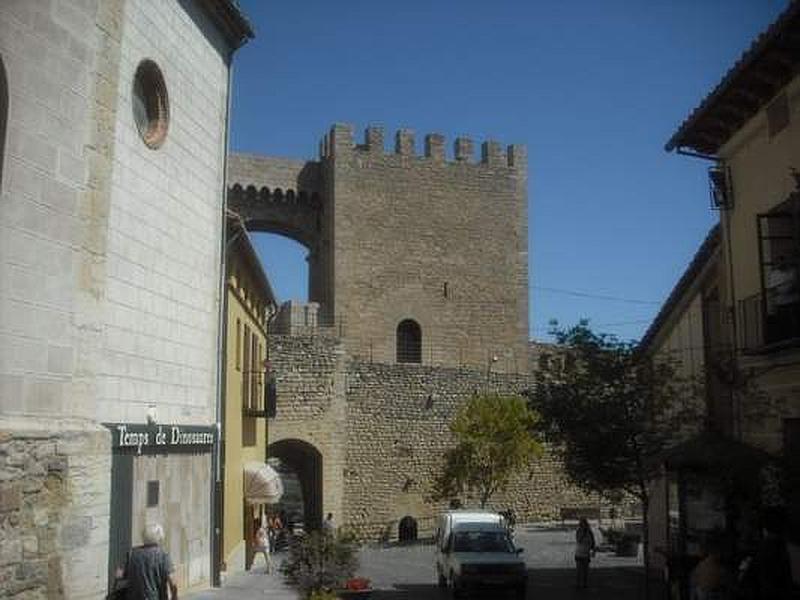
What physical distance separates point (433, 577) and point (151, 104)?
12.6 metres

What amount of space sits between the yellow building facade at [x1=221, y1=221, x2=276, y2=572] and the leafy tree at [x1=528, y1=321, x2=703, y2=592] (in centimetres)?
581

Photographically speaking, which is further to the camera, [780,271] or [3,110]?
[780,271]

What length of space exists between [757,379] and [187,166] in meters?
8.51

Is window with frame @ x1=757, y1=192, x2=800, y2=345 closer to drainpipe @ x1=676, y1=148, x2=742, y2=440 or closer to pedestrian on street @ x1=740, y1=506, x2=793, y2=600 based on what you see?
drainpipe @ x1=676, y1=148, x2=742, y2=440

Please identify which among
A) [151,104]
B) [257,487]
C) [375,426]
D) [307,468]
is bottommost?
[257,487]

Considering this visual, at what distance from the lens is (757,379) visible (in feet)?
43.6

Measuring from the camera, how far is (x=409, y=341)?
40.8 metres

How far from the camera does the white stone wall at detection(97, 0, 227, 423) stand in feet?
37.6

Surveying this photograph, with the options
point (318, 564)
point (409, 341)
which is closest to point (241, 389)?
point (318, 564)

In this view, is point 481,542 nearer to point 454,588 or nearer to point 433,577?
point 454,588

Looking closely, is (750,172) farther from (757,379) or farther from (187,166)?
(187,166)

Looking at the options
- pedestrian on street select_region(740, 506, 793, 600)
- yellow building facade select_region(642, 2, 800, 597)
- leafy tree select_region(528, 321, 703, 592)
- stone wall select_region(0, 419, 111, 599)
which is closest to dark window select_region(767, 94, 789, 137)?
yellow building facade select_region(642, 2, 800, 597)

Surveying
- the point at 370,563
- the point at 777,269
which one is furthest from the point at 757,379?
the point at 370,563

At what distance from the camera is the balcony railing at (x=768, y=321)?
12.0 metres
